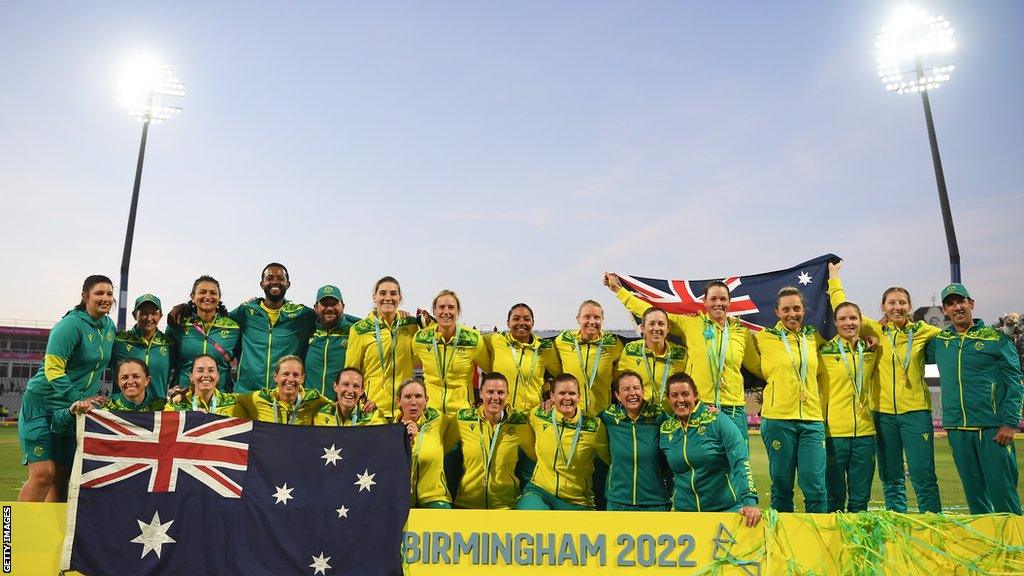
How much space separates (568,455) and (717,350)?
5.99 feet

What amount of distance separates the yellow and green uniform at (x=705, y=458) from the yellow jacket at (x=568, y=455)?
0.59 m

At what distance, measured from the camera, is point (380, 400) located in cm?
683

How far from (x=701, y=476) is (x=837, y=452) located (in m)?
2.09

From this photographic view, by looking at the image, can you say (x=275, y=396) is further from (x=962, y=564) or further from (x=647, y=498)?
(x=962, y=564)

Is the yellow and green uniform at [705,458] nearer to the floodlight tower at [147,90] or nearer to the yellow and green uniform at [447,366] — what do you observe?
the yellow and green uniform at [447,366]

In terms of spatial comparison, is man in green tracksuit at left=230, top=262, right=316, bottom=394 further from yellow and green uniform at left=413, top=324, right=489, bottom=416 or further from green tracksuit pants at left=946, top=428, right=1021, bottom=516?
green tracksuit pants at left=946, top=428, right=1021, bottom=516

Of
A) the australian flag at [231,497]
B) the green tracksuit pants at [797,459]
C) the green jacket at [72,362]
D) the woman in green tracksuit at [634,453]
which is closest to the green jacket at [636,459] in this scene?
the woman in green tracksuit at [634,453]

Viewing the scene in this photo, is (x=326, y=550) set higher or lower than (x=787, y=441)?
lower

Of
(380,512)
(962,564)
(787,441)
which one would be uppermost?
(787,441)

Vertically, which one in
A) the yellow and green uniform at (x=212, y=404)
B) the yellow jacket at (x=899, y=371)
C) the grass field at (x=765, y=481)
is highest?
the yellow jacket at (x=899, y=371)

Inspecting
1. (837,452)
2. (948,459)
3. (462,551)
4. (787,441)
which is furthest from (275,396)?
(948,459)

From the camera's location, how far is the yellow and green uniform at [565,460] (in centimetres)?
573

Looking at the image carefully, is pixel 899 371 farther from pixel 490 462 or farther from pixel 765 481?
pixel 765 481

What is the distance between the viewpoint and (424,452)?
18.8 ft
